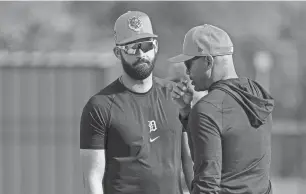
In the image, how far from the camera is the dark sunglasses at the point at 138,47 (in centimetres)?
525

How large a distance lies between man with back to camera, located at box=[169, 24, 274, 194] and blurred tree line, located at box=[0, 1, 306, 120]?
22.2 metres

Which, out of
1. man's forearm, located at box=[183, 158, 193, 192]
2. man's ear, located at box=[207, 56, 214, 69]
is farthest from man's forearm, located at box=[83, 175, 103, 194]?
man's ear, located at box=[207, 56, 214, 69]

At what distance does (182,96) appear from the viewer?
5305mm

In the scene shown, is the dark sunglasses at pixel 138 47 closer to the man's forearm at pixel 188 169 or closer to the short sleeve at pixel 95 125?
the short sleeve at pixel 95 125

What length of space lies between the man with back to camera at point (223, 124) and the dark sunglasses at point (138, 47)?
2.81 feet

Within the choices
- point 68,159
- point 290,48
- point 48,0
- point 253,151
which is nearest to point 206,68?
point 253,151

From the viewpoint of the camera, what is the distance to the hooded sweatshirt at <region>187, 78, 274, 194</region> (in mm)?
4102

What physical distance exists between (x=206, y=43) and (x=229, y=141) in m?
0.53

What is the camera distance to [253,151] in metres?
4.23

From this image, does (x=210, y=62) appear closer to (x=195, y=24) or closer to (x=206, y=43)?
(x=206, y=43)

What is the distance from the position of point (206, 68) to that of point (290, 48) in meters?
27.9

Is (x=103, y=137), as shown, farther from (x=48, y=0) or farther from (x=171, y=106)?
(x=48, y=0)

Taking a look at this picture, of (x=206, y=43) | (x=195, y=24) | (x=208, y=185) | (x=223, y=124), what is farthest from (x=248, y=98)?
(x=195, y=24)

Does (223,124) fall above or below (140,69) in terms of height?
below
